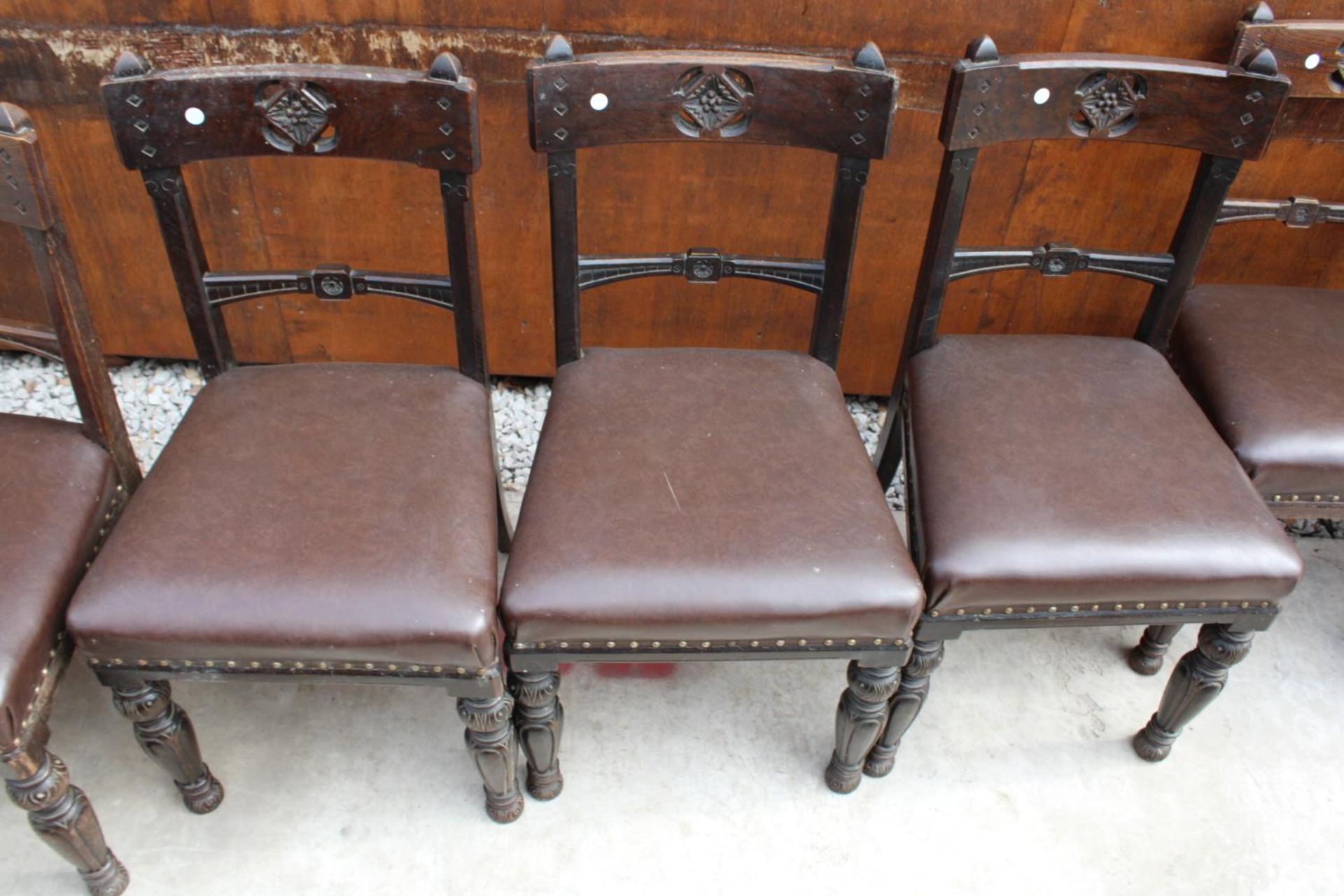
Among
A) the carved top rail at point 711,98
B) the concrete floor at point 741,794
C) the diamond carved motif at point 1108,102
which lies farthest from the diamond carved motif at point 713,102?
the concrete floor at point 741,794

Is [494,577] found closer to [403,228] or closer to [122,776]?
[122,776]

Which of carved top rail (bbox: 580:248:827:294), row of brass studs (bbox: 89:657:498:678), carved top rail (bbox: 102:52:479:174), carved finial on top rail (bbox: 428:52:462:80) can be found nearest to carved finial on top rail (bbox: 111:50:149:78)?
carved top rail (bbox: 102:52:479:174)

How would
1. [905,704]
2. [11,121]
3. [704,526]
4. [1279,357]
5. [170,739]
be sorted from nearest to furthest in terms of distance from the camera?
[11,121]
[704,526]
[170,739]
[905,704]
[1279,357]

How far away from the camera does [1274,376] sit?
1.59m

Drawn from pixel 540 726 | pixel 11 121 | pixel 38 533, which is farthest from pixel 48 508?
pixel 540 726

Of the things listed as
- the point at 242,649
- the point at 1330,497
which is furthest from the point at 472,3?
the point at 1330,497

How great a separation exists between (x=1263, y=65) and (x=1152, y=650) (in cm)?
101

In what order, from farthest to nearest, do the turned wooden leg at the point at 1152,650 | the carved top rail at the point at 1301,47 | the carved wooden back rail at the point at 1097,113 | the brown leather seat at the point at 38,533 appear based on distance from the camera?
1. the turned wooden leg at the point at 1152,650
2. the carved top rail at the point at 1301,47
3. the carved wooden back rail at the point at 1097,113
4. the brown leather seat at the point at 38,533

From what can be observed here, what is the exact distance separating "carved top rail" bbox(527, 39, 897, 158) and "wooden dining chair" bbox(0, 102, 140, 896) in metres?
0.65

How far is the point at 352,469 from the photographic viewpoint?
4.48 feet

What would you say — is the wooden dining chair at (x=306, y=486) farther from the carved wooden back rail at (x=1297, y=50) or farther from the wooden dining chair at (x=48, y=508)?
the carved wooden back rail at (x=1297, y=50)

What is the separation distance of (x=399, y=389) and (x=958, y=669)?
44.8 inches

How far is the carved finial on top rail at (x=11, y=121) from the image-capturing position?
1.18m

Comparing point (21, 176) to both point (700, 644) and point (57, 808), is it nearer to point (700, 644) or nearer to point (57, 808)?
point (57, 808)
